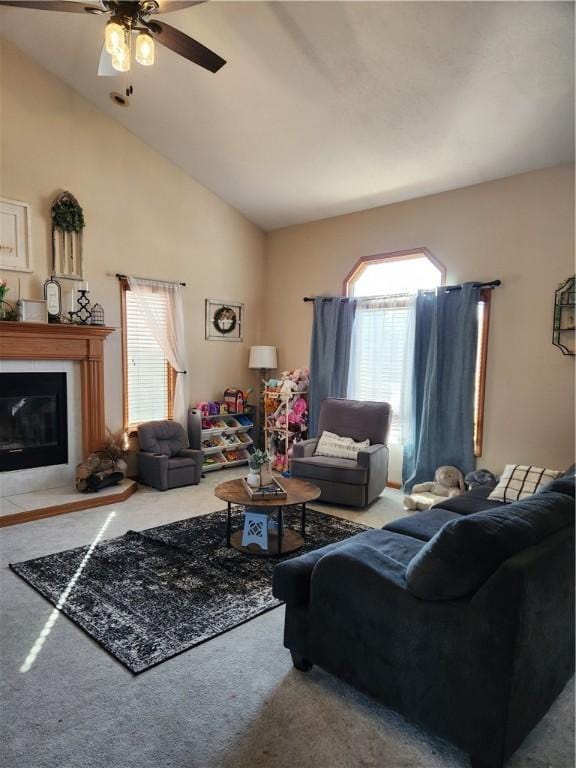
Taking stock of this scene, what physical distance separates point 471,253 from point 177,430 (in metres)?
3.53

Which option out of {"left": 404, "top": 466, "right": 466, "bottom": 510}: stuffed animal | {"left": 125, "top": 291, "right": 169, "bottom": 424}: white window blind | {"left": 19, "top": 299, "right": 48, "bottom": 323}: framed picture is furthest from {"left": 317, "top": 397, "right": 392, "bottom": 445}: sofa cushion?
{"left": 19, "top": 299, "right": 48, "bottom": 323}: framed picture

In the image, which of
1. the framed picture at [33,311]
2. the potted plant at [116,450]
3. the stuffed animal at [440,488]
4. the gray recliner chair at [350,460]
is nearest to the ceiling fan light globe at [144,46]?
the framed picture at [33,311]

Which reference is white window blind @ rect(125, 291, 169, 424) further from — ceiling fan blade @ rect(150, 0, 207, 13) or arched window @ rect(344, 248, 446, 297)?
ceiling fan blade @ rect(150, 0, 207, 13)

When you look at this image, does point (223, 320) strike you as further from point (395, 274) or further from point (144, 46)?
point (144, 46)

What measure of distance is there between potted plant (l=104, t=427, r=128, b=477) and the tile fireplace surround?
0.28 feet

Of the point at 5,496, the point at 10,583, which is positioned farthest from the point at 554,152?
the point at 5,496

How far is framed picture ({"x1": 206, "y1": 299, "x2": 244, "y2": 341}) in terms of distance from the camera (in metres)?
5.92

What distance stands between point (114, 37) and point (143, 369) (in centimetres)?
340

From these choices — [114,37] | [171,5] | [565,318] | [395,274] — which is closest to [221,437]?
[395,274]

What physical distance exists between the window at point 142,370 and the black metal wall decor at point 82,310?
0.42 meters

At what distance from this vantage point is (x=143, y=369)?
5320 mm

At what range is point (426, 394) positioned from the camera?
471 centimetres

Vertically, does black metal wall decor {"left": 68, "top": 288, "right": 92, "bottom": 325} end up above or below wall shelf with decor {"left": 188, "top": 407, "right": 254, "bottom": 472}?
above

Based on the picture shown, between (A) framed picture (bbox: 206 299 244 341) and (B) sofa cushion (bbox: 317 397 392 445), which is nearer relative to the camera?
(B) sofa cushion (bbox: 317 397 392 445)
